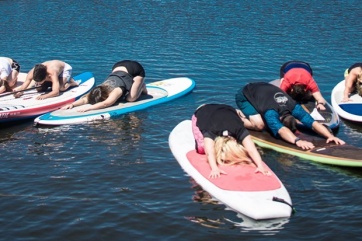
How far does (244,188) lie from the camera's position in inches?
414

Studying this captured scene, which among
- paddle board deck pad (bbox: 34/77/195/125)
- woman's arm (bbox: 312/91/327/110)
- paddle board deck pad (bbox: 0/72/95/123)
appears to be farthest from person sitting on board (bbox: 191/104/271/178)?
paddle board deck pad (bbox: 0/72/95/123)

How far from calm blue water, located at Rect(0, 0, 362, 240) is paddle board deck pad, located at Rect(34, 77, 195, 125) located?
243 millimetres

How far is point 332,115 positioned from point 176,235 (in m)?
6.14

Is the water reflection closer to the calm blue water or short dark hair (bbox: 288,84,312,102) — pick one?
Answer: the calm blue water

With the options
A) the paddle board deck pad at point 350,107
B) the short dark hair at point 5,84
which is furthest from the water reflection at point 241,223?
the short dark hair at point 5,84

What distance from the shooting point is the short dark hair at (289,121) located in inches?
526

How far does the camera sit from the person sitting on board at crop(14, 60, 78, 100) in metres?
17.2

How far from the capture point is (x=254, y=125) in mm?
13766

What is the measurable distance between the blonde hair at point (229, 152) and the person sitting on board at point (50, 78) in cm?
711

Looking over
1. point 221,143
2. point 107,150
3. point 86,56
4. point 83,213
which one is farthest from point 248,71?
point 83,213

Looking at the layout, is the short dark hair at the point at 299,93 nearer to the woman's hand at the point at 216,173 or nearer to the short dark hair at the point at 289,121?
the short dark hair at the point at 289,121

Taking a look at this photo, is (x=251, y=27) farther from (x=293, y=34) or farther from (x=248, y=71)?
(x=248, y=71)

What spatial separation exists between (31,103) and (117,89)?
217cm

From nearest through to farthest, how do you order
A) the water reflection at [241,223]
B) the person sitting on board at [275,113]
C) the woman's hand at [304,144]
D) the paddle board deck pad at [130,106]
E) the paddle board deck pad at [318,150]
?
the water reflection at [241,223]
the paddle board deck pad at [318,150]
the woman's hand at [304,144]
the person sitting on board at [275,113]
the paddle board deck pad at [130,106]
